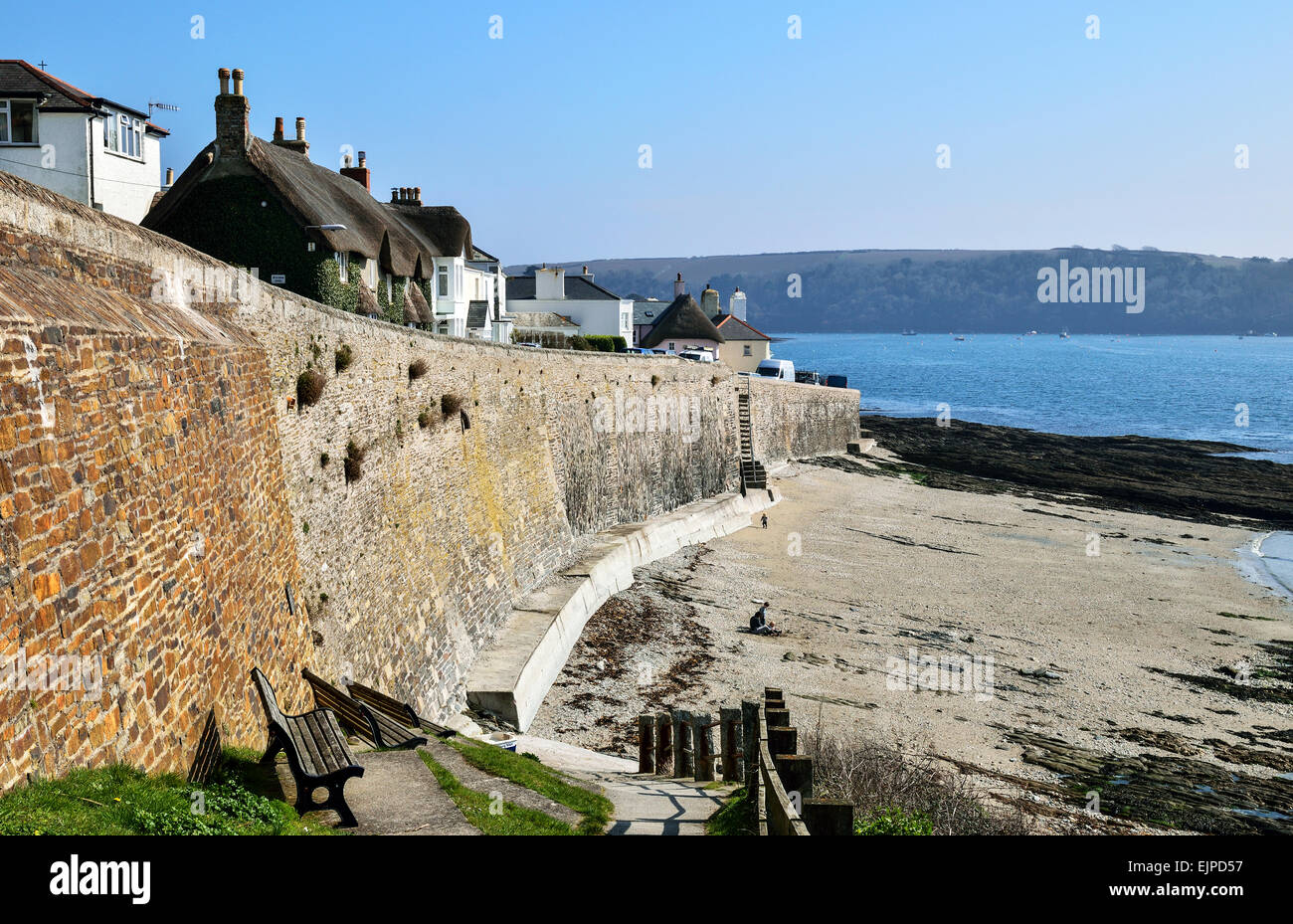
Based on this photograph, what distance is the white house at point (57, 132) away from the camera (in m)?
25.6

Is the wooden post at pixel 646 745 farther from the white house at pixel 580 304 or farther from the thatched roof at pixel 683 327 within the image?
the thatched roof at pixel 683 327

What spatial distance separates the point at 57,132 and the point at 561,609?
17866mm

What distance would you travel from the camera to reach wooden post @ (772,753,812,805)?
7.59m

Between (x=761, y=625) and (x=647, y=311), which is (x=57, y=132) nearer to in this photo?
(x=761, y=625)

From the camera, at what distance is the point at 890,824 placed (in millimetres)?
8945

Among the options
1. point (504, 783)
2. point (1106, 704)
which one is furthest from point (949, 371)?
point (504, 783)

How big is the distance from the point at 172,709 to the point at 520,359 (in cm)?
1740

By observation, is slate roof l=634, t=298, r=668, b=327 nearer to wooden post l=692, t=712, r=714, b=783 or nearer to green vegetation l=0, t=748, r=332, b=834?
wooden post l=692, t=712, r=714, b=783

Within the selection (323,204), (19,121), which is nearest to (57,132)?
(19,121)

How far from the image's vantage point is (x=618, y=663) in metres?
21.0

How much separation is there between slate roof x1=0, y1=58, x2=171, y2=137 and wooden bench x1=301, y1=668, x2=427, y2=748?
21.3 m

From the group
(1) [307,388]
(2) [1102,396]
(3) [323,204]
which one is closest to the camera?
(1) [307,388]

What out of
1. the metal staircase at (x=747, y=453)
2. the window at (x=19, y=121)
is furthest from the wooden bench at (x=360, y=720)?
the metal staircase at (x=747, y=453)
